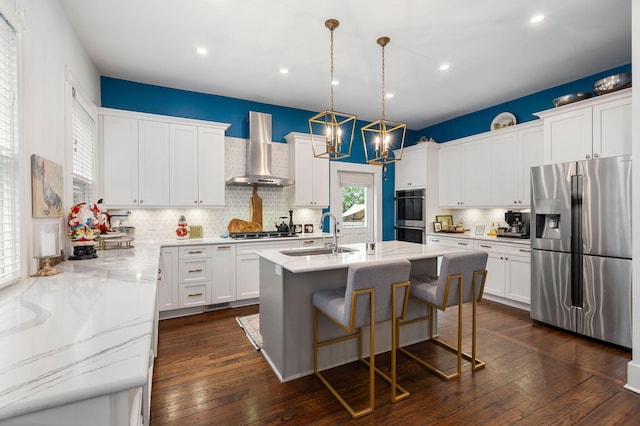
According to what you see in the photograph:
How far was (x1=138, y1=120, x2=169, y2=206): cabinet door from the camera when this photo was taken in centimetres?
379

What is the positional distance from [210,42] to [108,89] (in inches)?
68.8

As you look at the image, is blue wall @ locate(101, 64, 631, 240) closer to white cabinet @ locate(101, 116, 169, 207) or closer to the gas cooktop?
white cabinet @ locate(101, 116, 169, 207)

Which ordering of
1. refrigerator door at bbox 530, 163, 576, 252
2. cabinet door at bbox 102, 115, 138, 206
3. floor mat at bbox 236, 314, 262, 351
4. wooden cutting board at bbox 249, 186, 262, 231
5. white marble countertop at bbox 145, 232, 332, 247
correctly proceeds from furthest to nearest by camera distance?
wooden cutting board at bbox 249, 186, 262, 231
white marble countertop at bbox 145, 232, 332, 247
cabinet door at bbox 102, 115, 138, 206
refrigerator door at bbox 530, 163, 576, 252
floor mat at bbox 236, 314, 262, 351

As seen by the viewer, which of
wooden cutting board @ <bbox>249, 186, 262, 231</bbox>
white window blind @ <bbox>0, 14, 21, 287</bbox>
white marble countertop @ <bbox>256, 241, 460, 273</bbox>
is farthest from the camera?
wooden cutting board @ <bbox>249, 186, 262, 231</bbox>

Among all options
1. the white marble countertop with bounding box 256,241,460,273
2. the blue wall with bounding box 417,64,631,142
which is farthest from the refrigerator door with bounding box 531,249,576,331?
the blue wall with bounding box 417,64,631,142

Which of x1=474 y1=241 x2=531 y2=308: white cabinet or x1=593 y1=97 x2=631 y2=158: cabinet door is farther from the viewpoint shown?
x1=474 y1=241 x2=531 y2=308: white cabinet

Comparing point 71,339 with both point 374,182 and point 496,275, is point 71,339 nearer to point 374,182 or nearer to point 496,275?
point 496,275

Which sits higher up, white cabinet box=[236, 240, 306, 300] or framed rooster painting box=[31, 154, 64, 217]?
framed rooster painting box=[31, 154, 64, 217]

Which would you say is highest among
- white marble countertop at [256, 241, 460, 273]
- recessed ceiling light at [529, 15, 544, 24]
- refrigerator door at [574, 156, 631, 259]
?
recessed ceiling light at [529, 15, 544, 24]

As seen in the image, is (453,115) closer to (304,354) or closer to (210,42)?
(210,42)

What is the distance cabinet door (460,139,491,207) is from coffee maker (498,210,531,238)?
0.38 meters

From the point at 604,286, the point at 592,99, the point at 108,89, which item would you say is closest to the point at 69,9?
the point at 108,89

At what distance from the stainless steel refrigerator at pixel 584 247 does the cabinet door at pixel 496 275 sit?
0.62 meters

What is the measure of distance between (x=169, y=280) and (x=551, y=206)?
455 cm
